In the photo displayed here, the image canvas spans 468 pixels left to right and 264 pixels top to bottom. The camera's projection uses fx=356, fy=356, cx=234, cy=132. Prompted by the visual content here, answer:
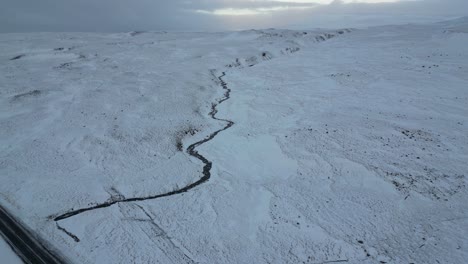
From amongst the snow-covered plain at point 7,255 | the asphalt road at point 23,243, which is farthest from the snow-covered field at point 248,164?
the snow-covered plain at point 7,255

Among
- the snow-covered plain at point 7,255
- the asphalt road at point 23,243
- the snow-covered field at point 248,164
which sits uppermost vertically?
the snow-covered field at point 248,164

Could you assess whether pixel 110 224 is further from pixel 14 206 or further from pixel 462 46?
pixel 462 46

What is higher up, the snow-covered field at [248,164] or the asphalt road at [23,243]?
the snow-covered field at [248,164]

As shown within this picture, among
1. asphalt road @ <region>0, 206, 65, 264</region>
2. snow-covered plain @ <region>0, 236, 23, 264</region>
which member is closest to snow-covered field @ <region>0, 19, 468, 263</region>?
asphalt road @ <region>0, 206, 65, 264</region>

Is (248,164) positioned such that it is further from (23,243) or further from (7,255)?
(7,255)

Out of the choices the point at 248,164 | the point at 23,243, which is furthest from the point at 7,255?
the point at 248,164

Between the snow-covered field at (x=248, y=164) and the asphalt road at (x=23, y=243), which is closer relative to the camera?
the asphalt road at (x=23, y=243)

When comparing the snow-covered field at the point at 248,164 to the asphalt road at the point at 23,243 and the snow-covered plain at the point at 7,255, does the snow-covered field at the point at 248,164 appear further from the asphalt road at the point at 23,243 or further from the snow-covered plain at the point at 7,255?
the snow-covered plain at the point at 7,255
